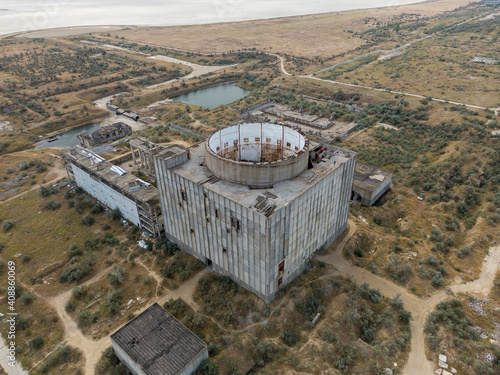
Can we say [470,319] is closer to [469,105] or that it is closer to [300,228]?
[300,228]

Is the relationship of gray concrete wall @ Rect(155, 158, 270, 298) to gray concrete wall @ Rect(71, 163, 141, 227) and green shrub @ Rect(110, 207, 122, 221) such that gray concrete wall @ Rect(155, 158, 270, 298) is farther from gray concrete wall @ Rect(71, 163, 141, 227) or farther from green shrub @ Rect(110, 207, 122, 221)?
green shrub @ Rect(110, 207, 122, 221)

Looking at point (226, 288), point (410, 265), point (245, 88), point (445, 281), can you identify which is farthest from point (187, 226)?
point (245, 88)

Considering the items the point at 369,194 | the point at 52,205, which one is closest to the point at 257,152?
the point at 369,194

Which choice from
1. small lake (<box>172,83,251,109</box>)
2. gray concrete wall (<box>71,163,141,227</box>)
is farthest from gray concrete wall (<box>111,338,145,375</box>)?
small lake (<box>172,83,251,109</box>)

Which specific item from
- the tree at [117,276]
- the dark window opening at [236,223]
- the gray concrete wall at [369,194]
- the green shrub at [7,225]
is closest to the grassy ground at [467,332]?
the gray concrete wall at [369,194]

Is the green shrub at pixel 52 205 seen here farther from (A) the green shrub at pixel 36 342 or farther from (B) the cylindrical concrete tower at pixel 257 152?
(B) the cylindrical concrete tower at pixel 257 152

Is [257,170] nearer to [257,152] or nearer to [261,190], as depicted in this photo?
[261,190]
